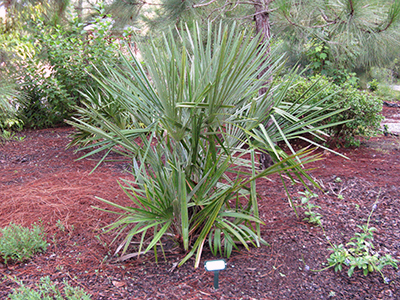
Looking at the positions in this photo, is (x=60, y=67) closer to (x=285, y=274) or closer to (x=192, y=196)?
(x=192, y=196)

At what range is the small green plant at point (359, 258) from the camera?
6.97 feet

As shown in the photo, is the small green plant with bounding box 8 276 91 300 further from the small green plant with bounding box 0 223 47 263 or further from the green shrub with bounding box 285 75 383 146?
the green shrub with bounding box 285 75 383 146

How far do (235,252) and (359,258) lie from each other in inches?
31.9

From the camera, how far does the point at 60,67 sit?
5398 mm

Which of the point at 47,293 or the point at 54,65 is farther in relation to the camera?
the point at 54,65

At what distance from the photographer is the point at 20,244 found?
2381mm

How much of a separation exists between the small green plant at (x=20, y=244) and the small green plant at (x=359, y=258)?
6.72 ft

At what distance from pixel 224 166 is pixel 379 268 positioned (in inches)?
45.8

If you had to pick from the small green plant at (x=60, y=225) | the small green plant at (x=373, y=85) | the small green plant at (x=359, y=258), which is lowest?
the small green plant at (x=373, y=85)

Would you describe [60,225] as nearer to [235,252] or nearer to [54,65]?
[235,252]

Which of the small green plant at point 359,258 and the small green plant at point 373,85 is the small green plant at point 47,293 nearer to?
the small green plant at point 359,258

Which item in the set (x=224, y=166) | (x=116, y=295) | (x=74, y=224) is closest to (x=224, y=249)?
(x=224, y=166)

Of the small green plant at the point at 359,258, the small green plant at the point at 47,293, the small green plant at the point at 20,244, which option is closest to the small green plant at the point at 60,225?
the small green plant at the point at 20,244

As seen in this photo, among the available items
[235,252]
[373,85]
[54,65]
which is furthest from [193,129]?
[373,85]
